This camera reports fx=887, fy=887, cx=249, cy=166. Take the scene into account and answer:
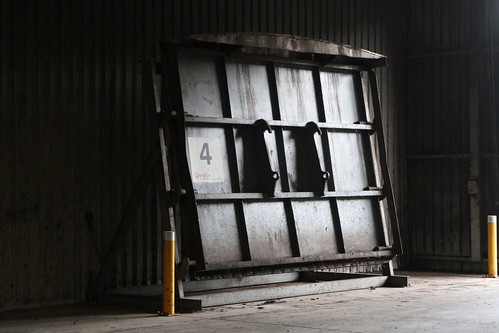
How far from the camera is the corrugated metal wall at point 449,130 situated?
18.4m

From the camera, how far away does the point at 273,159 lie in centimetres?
1380

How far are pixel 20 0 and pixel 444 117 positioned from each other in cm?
1005

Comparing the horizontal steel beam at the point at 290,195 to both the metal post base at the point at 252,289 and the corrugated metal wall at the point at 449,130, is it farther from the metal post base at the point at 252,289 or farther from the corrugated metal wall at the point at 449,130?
the corrugated metal wall at the point at 449,130

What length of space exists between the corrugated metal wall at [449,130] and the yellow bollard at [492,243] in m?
1.27

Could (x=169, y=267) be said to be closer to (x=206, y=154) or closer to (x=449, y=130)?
(x=206, y=154)

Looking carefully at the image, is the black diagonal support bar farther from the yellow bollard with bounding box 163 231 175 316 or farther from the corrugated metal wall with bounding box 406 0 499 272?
the yellow bollard with bounding box 163 231 175 316

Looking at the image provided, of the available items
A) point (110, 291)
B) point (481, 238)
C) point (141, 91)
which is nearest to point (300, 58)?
point (141, 91)

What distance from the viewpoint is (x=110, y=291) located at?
13078 millimetres

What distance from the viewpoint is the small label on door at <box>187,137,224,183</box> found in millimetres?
12695

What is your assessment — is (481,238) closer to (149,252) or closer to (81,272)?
(149,252)

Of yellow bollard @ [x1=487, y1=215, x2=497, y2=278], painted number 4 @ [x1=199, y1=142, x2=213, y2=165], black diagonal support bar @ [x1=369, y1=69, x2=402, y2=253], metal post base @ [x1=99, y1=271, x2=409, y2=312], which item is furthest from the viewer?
yellow bollard @ [x1=487, y1=215, x2=497, y2=278]

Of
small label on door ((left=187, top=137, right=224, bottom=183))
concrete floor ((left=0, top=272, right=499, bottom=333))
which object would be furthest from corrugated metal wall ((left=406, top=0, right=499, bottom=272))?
small label on door ((left=187, top=137, right=224, bottom=183))

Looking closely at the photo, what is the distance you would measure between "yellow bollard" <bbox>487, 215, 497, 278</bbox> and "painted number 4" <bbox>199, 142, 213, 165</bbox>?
6286 millimetres

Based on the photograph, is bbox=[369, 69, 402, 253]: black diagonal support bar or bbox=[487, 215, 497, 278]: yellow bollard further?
bbox=[487, 215, 497, 278]: yellow bollard
